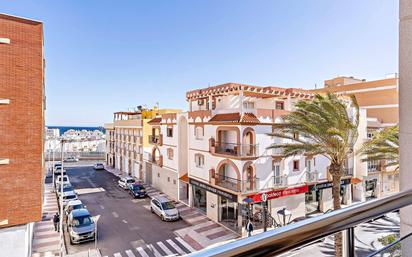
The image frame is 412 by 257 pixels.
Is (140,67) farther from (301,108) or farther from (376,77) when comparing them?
(376,77)

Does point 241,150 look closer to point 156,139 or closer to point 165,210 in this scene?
point 165,210

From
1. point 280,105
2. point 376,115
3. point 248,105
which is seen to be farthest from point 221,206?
point 376,115

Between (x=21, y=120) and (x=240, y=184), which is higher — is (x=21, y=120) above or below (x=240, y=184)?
above

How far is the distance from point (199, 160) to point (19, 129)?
12541 millimetres

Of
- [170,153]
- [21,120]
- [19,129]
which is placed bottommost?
[170,153]

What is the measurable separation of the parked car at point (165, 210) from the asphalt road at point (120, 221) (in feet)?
1.05

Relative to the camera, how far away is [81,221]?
1480cm

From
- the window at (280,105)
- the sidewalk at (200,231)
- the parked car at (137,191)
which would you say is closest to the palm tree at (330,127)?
the sidewalk at (200,231)

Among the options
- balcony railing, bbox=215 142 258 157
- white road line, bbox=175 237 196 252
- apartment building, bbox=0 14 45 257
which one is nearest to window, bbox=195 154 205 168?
balcony railing, bbox=215 142 258 157

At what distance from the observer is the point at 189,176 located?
20516 mm

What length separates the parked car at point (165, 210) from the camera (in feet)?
56.4

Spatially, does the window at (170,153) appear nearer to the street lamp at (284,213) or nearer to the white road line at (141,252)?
the white road line at (141,252)

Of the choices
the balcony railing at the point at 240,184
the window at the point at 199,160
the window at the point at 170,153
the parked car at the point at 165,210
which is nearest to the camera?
the balcony railing at the point at 240,184

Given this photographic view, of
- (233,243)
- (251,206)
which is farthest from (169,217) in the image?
(233,243)
